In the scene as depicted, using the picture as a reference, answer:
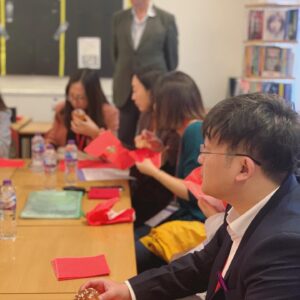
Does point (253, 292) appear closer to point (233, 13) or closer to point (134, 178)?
point (134, 178)

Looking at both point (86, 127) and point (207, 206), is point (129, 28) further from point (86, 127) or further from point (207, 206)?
point (207, 206)

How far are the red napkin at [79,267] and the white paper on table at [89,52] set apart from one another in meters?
3.54

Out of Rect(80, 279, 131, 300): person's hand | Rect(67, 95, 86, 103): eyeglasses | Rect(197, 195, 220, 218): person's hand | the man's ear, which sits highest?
Rect(67, 95, 86, 103): eyeglasses

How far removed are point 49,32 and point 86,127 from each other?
2101 mm

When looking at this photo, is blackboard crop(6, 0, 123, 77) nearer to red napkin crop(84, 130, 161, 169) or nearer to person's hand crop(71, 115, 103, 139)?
person's hand crop(71, 115, 103, 139)

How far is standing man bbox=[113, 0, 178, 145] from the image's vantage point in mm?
3908

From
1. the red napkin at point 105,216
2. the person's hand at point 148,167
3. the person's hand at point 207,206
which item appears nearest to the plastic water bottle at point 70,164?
the person's hand at point 148,167

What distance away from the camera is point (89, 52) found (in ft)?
16.1

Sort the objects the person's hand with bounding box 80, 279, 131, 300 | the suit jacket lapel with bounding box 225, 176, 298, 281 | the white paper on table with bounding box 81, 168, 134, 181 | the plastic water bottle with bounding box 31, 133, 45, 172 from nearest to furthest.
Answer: the suit jacket lapel with bounding box 225, 176, 298, 281 < the person's hand with bounding box 80, 279, 131, 300 < the white paper on table with bounding box 81, 168, 134, 181 < the plastic water bottle with bounding box 31, 133, 45, 172

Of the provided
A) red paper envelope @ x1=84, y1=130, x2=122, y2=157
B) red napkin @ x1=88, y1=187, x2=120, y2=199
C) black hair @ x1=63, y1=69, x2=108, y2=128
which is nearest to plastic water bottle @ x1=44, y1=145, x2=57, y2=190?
red paper envelope @ x1=84, y1=130, x2=122, y2=157

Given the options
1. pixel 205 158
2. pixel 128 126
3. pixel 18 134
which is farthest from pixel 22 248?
A: pixel 18 134

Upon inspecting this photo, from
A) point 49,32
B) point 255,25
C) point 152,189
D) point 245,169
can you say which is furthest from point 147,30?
point 245,169

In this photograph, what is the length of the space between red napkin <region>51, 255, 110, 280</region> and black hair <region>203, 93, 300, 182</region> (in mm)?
638

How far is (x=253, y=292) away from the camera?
982mm
